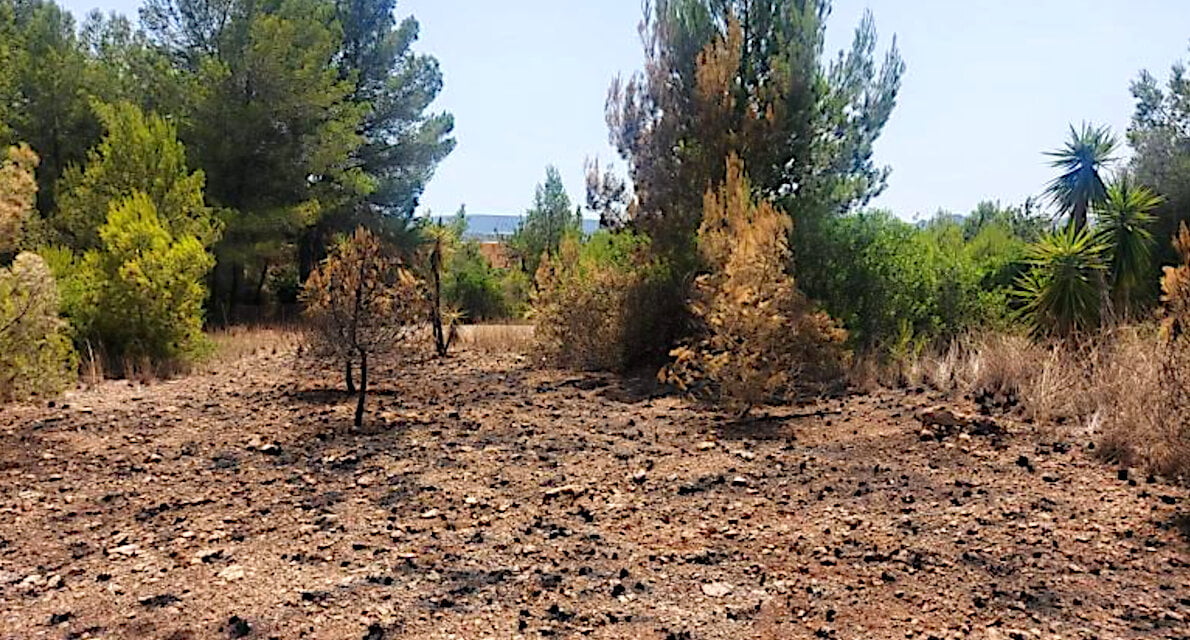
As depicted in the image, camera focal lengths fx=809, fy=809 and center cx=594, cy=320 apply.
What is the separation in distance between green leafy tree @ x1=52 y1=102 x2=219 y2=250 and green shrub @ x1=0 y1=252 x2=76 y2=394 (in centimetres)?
519

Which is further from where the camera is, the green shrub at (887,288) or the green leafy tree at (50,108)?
the green leafy tree at (50,108)

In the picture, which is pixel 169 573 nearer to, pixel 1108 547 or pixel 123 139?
pixel 1108 547

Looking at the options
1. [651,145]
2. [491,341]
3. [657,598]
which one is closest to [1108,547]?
[657,598]

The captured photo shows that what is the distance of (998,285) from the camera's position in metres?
11.5

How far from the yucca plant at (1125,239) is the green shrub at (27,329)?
31.7ft

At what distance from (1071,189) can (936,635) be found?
12070 mm

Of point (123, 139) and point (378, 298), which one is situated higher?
point (123, 139)

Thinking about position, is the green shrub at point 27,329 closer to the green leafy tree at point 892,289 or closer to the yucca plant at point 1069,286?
the green leafy tree at point 892,289

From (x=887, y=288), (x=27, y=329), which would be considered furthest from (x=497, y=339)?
(x=27, y=329)

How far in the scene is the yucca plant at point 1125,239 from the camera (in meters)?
8.45

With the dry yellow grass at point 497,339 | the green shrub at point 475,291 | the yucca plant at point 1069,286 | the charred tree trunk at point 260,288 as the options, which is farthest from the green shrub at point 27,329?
the green shrub at point 475,291

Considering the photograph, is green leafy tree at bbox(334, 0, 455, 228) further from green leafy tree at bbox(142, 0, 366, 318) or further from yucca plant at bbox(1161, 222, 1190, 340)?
yucca plant at bbox(1161, 222, 1190, 340)

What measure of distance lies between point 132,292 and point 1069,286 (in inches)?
399

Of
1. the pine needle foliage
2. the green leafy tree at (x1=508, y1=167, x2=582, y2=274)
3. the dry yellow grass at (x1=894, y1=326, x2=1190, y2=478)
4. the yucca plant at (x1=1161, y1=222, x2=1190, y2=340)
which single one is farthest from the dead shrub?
the green leafy tree at (x1=508, y1=167, x2=582, y2=274)
